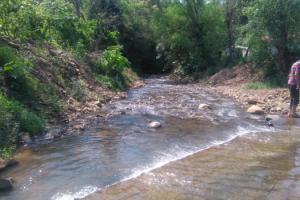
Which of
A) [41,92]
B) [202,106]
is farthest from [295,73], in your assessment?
[41,92]

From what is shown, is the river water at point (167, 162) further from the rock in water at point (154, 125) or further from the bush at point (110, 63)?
the bush at point (110, 63)

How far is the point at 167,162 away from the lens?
890 centimetres

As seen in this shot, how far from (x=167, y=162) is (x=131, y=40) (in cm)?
2861

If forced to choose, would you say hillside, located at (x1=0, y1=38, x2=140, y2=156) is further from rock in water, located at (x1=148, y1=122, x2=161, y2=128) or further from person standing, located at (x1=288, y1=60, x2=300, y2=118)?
person standing, located at (x1=288, y1=60, x2=300, y2=118)

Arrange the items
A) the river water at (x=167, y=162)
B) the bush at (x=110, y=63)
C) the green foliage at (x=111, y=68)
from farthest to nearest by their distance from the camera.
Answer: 1. the bush at (x=110, y=63)
2. the green foliage at (x=111, y=68)
3. the river water at (x=167, y=162)

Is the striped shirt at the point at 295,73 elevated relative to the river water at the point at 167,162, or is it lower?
elevated

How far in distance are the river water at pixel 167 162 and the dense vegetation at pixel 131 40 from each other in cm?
144

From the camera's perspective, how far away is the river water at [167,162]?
7.23 m

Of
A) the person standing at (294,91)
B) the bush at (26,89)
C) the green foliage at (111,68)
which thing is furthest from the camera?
the green foliage at (111,68)

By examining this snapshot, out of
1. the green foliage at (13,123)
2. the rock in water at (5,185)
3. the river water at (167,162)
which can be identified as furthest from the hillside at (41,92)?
the rock in water at (5,185)

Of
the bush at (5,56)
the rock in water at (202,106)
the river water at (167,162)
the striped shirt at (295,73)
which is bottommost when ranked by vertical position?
the river water at (167,162)

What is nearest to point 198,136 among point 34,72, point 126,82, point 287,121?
point 287,121

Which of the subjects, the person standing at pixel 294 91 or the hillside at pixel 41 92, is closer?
the hillside at pixel 41 92

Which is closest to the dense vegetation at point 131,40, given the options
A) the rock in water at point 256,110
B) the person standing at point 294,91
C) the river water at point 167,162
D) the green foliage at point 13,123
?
the green foliage at point 13,123
